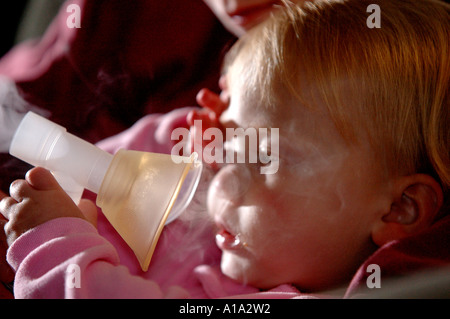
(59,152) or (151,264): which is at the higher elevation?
(59,152)

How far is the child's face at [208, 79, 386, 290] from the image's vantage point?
0.57m

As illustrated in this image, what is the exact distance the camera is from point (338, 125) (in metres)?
0.56

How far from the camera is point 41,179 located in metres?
0.55

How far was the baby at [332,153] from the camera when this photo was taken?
563 mm

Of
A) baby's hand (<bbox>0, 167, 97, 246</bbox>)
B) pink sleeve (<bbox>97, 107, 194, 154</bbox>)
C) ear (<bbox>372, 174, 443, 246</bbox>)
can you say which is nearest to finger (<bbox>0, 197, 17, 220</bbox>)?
baby's hand (<bbox>0, 167, 97, 246</bbox>)

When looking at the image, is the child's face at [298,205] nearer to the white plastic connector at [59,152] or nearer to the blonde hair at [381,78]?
the blonde hair at [381,78]

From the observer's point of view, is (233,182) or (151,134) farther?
(151,134)

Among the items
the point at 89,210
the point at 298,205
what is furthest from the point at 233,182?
the point at 89,210

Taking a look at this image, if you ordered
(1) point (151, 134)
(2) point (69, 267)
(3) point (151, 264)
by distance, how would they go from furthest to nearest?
(1) point (151, 134) < (3) point (151, 264) < (2) point (69, 267)

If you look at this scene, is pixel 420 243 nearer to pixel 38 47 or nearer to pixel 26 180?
pixel 26 180

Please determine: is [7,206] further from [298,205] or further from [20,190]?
[298,205]

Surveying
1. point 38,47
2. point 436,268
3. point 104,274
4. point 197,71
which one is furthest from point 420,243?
point 38,47

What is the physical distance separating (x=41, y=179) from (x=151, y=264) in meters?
0.16

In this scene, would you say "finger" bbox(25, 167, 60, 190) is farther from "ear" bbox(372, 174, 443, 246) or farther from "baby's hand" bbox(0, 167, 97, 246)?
"ear" bbox(372, 174, 443, 246)
